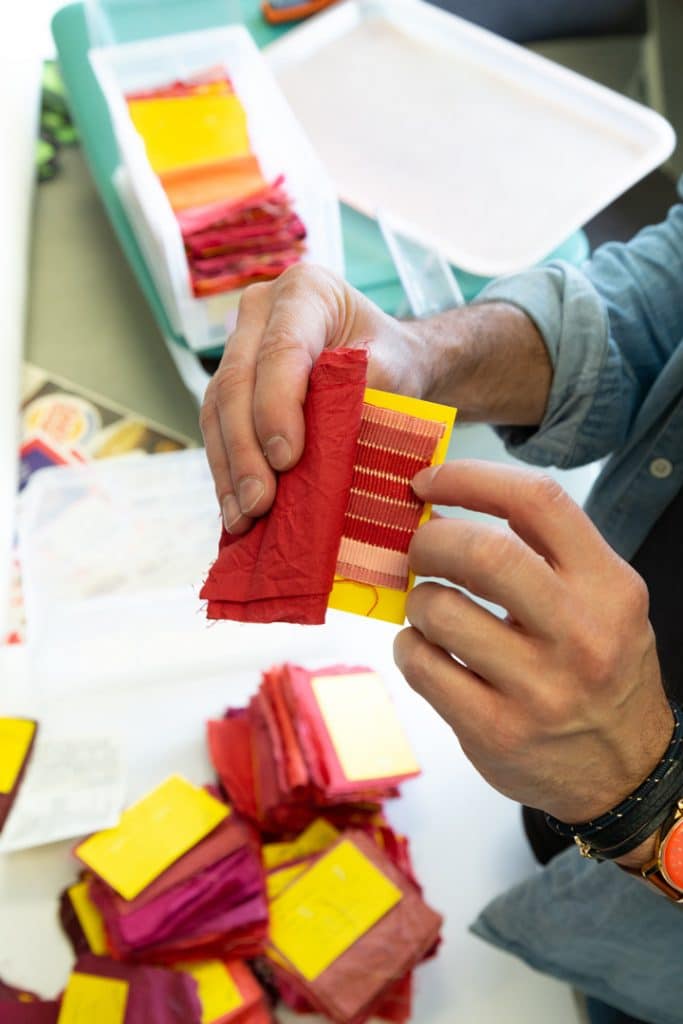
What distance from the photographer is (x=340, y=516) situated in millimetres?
547

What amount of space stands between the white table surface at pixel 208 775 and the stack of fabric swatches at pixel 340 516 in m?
0.40

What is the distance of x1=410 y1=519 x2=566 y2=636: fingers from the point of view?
0.47 meters

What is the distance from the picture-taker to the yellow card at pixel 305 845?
0.83 m

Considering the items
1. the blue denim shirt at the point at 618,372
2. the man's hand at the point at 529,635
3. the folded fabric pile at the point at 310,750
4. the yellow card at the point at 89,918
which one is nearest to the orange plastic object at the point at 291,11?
the blue denim shirt at the point at 618,372

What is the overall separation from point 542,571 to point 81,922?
0.58 meters

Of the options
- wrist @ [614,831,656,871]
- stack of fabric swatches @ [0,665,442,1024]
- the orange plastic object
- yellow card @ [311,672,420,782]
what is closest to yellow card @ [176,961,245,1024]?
stack of fabric swatches @ [0,665,442,1024]

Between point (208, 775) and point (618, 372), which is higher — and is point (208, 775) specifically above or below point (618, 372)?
below

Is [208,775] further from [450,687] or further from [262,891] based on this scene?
[450,687]

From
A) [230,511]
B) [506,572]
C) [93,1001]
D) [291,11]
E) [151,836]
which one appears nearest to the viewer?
[506,572]

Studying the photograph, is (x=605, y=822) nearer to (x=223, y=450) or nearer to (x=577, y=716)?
(x=577, y=716)

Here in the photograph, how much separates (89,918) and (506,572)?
1.83 feet

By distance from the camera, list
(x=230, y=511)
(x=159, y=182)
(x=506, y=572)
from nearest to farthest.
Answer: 1. (x=506, y=572)
2. (x=230, y=511)
3. (x=159, y=182)

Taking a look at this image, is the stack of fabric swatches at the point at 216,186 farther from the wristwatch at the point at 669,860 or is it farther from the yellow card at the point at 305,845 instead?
the wristwatch at the point at 669,860

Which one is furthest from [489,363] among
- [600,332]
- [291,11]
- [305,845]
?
[291,11]
